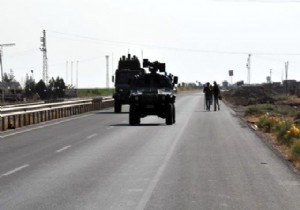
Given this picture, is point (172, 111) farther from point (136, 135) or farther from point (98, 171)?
point (98, 171)

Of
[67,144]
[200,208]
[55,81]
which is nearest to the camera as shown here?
[200,208]

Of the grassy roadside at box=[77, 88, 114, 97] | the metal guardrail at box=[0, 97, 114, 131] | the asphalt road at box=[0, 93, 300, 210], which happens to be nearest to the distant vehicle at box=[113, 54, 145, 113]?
the metal guardrail at box=[0, 97, 114, 131]

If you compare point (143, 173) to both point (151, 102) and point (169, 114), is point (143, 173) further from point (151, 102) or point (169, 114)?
point (151, 102)

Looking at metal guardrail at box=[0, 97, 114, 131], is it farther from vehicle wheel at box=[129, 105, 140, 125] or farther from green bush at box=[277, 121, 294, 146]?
green bush at box=[277, 121, 294, 146]

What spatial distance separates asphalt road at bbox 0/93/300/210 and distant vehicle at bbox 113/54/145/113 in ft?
72.6

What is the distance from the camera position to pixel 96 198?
36.7 ft

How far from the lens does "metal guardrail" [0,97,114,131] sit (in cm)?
3076

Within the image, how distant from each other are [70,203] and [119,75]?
37.7 meters

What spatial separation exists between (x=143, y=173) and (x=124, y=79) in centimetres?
3380

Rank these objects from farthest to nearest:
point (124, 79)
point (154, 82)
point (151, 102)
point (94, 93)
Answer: point (94, 93) < point (124, 79) < point (154, 82) < point (151, 102)

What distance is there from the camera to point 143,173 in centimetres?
1452

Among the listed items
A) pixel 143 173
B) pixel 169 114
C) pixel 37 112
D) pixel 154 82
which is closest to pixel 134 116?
pixel 169 114

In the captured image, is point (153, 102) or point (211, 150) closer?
point (211, 150)

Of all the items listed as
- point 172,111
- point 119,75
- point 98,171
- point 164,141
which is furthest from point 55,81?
point 98,171
